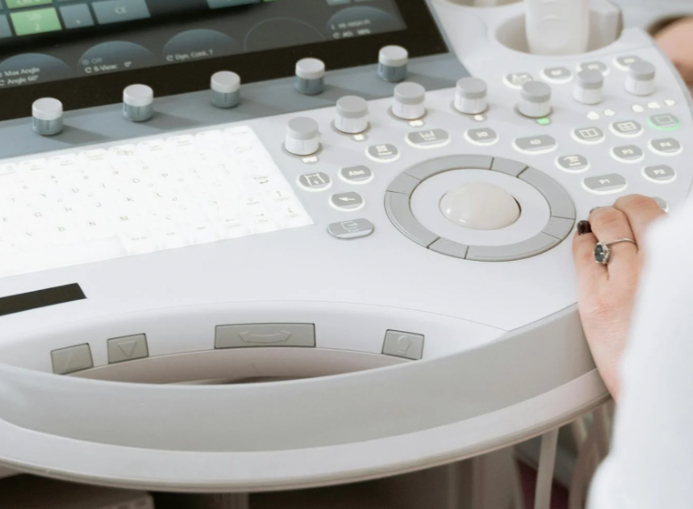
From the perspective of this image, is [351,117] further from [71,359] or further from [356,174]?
[71,359]

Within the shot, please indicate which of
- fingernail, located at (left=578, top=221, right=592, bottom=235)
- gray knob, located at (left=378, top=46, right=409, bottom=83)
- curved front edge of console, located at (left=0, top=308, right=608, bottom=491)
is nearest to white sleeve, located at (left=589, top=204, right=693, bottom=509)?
curved front edge of console, located at (left=0, top=308, right=608, bottom=491)

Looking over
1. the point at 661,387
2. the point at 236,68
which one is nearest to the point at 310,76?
the point at 236,68

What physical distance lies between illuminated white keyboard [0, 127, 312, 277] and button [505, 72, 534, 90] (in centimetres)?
22

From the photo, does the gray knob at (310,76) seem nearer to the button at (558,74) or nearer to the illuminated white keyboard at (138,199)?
the illuminated white keyboard at (138,199)

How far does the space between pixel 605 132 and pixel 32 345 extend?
45 cm

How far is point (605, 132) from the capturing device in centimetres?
77

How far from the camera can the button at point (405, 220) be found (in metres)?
0.67

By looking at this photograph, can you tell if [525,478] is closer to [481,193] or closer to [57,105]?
[481,193]

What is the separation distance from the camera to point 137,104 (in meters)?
0.76

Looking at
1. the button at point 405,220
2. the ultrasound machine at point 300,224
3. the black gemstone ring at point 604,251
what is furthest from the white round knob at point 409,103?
the black gemstone ring at point 604,251

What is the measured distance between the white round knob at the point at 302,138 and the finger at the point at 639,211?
0.72 feet

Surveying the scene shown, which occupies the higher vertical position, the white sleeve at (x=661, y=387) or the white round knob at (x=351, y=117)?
the white sleeve at (x=661, y=387)

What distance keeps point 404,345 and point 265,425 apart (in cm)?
11

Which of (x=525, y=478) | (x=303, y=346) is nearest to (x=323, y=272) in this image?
(x=303, y=346)
